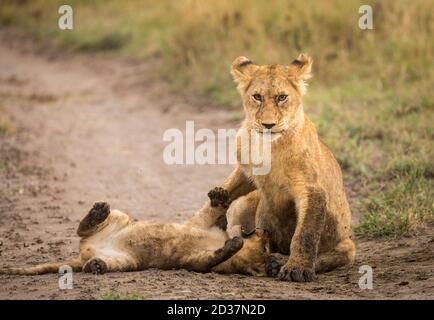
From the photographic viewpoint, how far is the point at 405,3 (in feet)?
39.6

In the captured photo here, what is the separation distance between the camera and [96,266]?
17.2 feet

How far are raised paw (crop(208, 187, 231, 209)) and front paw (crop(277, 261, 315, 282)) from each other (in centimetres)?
81

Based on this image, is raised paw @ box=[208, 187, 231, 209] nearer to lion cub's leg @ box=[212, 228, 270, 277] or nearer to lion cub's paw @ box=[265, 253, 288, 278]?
lion cub's leg @ box=[212, 228, 270, 277]

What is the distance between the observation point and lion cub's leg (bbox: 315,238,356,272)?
229 inches

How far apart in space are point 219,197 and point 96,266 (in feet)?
3.64

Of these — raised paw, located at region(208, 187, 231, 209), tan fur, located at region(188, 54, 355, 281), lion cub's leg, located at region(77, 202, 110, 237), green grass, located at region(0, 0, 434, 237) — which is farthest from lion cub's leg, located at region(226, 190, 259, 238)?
green grass, located at region(0, 0, 434, 237)

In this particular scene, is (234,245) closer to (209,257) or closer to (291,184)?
(209,257)


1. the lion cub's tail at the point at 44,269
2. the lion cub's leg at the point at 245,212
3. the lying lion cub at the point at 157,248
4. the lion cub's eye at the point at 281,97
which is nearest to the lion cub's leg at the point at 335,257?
the lying lion cub at the point at 157,248

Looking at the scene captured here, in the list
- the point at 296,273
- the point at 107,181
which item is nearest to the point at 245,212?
the point at 296,273

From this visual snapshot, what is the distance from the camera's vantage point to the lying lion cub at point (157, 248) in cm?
543

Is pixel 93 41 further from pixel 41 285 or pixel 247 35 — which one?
pixel 41 285

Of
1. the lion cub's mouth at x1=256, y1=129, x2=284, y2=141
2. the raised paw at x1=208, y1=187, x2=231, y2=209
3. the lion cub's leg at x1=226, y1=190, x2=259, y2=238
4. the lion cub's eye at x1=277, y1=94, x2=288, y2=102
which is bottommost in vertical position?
the lion cub's leg at x1=226, y1=190, x2=259, y2=238

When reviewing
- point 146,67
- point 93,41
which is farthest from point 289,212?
point 93,41

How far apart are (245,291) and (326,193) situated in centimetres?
117
